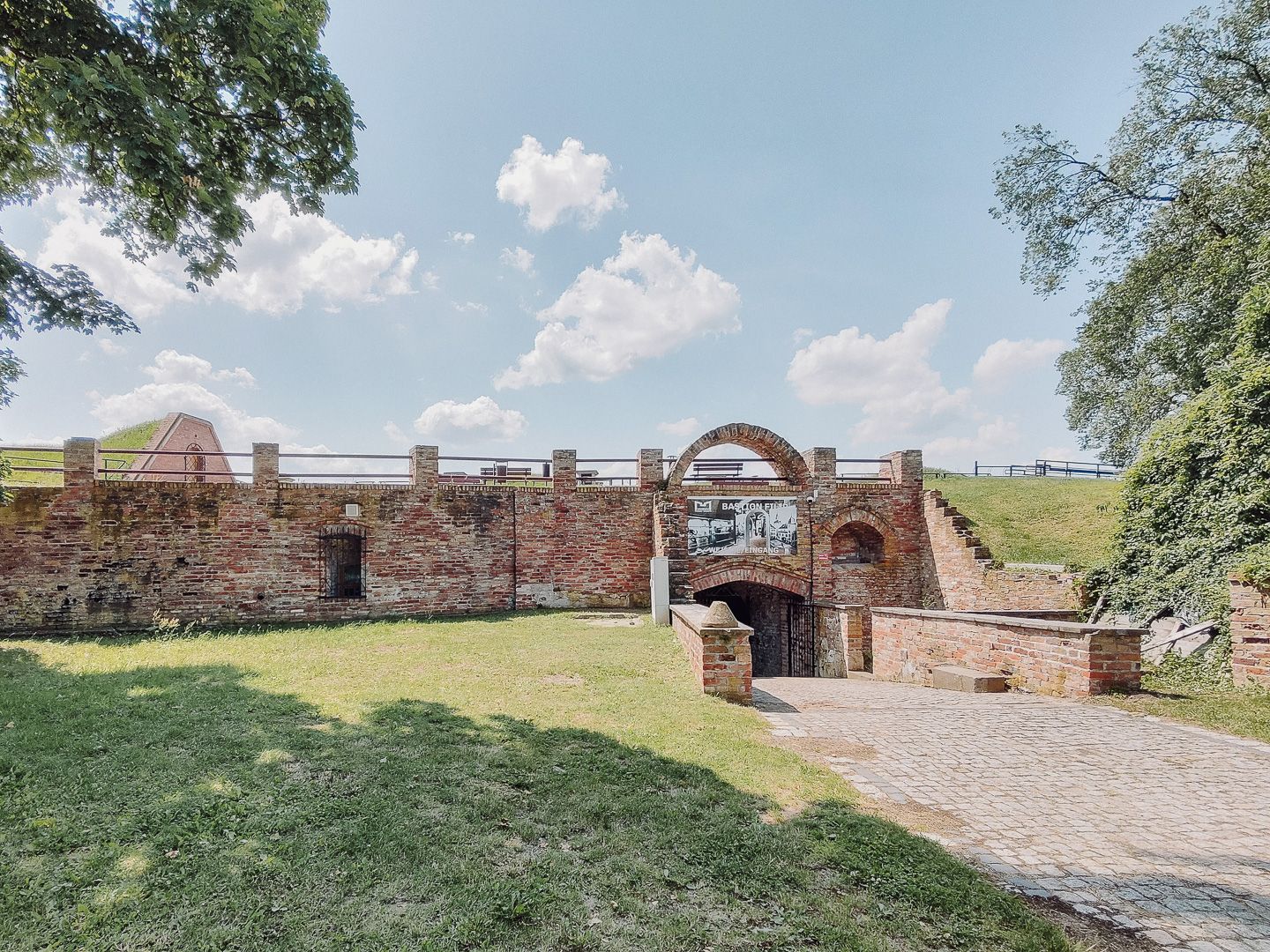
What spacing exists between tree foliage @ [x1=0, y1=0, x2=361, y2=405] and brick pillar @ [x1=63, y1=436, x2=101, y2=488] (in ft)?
27.1

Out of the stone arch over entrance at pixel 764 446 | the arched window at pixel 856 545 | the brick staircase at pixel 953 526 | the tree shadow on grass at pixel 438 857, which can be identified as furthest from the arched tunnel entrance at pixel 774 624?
the tree shadow on grass at pixel 438 857

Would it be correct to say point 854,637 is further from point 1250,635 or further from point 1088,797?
point 1088,797

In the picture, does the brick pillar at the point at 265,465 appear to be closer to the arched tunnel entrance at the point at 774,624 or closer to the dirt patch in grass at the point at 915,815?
the arched tunnel entrance at the point at 774,624

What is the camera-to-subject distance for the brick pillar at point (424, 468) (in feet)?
46.4

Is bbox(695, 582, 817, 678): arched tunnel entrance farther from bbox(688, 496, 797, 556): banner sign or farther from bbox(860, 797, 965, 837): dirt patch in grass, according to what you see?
bbox(860, 797, 965, 837): dirt patch in grass

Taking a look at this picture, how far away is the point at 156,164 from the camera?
14.2ft

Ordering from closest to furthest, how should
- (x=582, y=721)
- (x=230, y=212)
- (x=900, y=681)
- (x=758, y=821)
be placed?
1. (x=758, y=821)
2. (x=230, y=212)
3. (x=582, y=721)
4. (x=900, y=681)

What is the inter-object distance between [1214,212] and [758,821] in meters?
18.4

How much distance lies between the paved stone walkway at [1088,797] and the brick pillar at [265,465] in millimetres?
12953

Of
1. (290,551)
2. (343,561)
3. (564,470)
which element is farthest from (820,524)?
(290,551)

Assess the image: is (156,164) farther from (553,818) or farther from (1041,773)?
(1041,773)

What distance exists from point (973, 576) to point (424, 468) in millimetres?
15030

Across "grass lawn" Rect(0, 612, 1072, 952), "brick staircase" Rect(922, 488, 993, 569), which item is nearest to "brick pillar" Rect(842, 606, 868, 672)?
"brick staircase" Rect(922, 488, 993, 569)

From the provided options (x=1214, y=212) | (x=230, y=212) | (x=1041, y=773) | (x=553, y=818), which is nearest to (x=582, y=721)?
Answer: (x=553, y=818)
